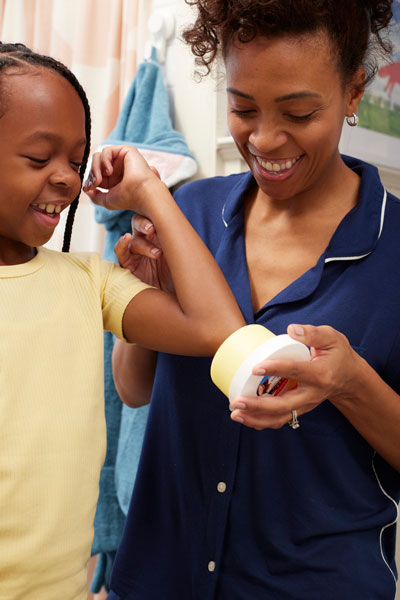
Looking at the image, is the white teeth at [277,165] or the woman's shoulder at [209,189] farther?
the woman's shoulder at [209,189]

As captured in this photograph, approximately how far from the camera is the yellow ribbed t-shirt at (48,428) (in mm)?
744

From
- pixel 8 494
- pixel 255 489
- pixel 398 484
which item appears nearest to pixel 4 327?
pixel 8 494

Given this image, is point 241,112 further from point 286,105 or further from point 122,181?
point 122,181

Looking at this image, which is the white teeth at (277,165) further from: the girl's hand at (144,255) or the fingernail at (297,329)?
the fingernail at (297,329)

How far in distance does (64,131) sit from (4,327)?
255mm

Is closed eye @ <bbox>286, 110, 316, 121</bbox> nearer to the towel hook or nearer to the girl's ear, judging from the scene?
the girl's ear

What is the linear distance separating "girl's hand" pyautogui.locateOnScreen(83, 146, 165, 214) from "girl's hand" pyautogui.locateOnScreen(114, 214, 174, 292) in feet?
0.09

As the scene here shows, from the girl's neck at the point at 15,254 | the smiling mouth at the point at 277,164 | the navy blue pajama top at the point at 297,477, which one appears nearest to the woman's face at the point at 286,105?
the smiling mouth at the point at 277,164

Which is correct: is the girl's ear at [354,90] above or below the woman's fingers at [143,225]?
above

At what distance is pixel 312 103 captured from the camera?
886mm

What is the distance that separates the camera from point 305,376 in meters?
0.75

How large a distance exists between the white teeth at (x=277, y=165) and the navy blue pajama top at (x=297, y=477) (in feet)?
0.39

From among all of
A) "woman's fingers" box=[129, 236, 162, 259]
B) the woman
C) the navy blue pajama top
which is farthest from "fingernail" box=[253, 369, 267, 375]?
"woman's fingers" box=[129, 236, 162, 259]

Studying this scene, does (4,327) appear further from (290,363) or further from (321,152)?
(321,152)
